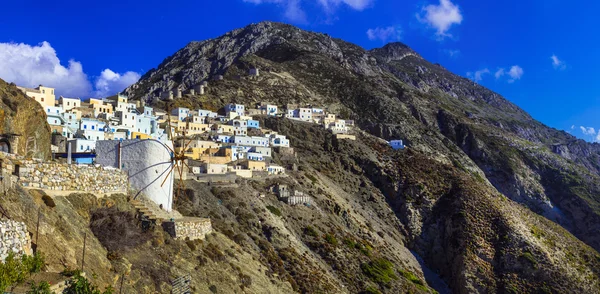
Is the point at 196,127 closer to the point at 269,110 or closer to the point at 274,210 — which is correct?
the point at 269,110

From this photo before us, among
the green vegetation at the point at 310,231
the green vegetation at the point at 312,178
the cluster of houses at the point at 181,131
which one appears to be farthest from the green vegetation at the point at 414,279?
the cluster of houses at the point at 181,131

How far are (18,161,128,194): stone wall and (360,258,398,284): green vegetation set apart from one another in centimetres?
3667

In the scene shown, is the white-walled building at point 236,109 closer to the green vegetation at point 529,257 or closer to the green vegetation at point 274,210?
the green vegetation at point 274,210

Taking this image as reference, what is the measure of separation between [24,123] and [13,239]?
24.1 metres

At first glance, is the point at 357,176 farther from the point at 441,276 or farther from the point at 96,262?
the point at 96,262

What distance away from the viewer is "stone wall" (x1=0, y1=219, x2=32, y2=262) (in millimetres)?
13125

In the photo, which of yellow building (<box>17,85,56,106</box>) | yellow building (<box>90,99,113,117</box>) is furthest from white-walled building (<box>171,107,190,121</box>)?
yellow building (<box>17,85,56,106</box>)

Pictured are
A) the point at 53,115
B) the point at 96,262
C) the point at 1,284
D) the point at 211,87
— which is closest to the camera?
the point at 1,284

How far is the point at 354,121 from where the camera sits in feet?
423

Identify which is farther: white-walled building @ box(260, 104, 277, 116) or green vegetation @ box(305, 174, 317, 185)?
white-walled building @ box(260, 104, 277, 116)

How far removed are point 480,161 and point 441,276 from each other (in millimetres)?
65054

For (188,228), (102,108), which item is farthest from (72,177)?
(102,108)

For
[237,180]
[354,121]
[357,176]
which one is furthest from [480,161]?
[237,180]

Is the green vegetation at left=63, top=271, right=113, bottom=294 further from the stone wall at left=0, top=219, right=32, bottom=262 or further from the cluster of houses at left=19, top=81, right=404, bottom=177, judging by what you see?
the cluster of houses at left=19, top=81, right=404, bottom=177
